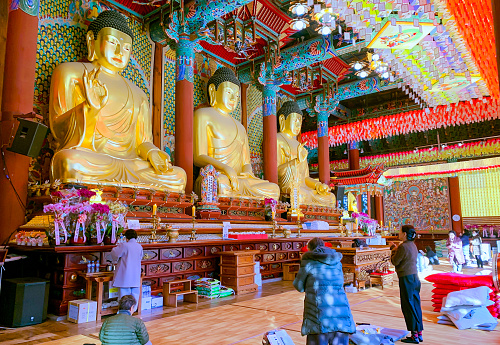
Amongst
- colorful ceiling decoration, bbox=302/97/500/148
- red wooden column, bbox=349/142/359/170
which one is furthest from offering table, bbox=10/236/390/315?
red wooden column, bbox=349/142/359/170

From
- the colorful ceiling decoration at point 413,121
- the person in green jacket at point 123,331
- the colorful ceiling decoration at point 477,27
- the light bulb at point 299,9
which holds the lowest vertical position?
the person in green jacket at point 123,331

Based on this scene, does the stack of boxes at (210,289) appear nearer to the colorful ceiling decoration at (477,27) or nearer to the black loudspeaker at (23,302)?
the black loudspeaker at (23,302)

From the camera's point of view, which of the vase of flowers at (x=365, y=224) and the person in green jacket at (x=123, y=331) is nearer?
the person in green jacket at (x=123, y=331)

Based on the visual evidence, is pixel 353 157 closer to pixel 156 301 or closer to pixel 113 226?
pixel 156 301

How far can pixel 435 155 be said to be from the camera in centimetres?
1534

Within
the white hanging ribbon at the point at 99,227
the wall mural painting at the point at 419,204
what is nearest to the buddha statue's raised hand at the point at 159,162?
the white hanging ribbon at the point at 99,227

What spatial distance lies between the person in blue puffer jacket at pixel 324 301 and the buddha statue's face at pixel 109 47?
21.2ft

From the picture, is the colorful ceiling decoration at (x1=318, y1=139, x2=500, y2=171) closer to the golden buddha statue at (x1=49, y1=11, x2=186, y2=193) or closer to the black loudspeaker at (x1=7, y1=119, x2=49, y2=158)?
the golden buddha statue at (x1=49, y1=11, x2=186, y2=193)

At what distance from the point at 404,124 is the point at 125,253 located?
10904mm

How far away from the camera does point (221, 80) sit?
980cm

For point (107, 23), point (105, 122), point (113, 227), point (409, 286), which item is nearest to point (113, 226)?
point (113, 227)

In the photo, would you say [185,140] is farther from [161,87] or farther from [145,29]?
[145,29]

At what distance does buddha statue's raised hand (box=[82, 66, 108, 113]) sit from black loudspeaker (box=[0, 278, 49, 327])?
3.65m

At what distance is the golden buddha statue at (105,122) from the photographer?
6379mm
